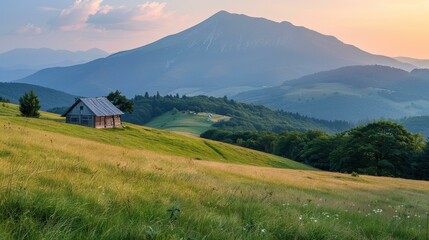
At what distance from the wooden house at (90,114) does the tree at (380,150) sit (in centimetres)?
5281

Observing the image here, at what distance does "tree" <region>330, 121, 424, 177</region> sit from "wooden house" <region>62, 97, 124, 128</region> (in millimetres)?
52812

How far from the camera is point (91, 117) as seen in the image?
83.9m

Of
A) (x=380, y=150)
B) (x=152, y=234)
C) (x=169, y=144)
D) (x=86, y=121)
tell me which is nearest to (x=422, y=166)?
(x=380, y=150)

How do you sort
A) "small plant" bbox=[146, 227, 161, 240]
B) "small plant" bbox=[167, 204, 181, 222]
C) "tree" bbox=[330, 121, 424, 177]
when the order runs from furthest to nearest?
"tree" bbox=[330, 121, 424, 177]
"small plant" bbox=[167, 204, 181, 222]
"small plant" bbox=[146, 227, 161, 240]

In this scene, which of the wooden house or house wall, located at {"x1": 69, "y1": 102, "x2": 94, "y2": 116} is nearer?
the wooden house

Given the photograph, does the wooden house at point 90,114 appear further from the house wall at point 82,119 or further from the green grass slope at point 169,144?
the green grass slope at point 169,144

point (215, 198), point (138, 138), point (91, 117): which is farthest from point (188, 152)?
point (215, 198)

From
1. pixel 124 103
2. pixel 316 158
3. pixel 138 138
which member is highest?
pixel 124 103

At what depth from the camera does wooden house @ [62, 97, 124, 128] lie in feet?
275

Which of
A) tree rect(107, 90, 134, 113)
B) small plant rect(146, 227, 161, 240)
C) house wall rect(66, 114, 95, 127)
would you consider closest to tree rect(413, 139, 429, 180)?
tree rect(107, 90, 134, 113)

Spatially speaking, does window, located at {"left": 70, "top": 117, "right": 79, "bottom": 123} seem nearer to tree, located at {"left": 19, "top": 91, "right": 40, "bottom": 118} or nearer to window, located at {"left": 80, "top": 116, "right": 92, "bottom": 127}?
window, located at {"left": 80, "top": 116, "right": 92, "bottom": 127}

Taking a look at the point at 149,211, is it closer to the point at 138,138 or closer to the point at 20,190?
the point at 20,190

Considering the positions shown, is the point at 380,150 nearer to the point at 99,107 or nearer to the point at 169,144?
the point at 169,144

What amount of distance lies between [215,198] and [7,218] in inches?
175
